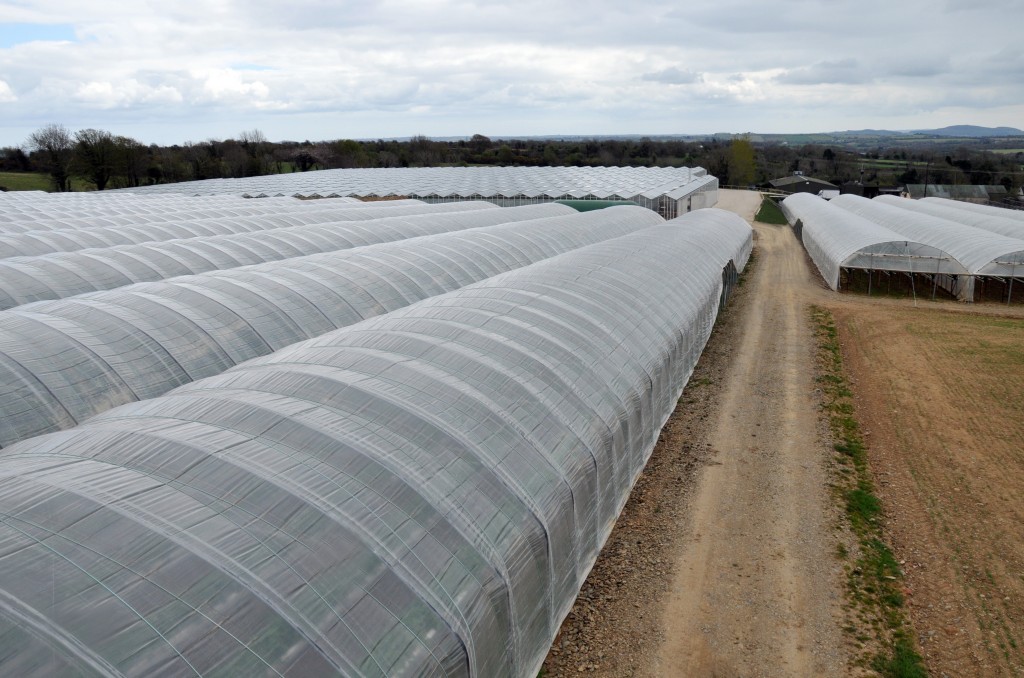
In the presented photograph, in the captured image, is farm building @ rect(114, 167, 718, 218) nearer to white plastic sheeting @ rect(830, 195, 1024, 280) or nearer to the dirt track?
white plastic sheeting @ rect(830, 195, 1024, 280)

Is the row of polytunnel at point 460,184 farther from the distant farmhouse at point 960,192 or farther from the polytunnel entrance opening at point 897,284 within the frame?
the distant farmhouse at point 960,192

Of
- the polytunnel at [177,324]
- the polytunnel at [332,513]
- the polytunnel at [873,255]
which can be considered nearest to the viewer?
the polytunnel at [332,513]

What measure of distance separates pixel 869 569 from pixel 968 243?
1172 inches

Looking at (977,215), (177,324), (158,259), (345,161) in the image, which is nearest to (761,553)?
(177,324)

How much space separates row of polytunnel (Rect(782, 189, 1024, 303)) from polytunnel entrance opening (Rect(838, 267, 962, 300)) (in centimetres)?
10

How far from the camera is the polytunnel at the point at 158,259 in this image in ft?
52.8

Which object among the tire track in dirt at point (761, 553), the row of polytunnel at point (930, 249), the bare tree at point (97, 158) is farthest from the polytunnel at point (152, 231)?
the bare tree at point (97, 158)

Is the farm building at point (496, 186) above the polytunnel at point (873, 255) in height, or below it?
above

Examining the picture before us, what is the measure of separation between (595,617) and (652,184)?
6543cm

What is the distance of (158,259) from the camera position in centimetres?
1944

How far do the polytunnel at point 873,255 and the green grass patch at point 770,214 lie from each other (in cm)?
2154

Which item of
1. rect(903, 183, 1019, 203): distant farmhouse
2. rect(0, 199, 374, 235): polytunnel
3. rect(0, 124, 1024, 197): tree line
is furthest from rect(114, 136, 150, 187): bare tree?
rect(903, 183, 1019, 203): distant farmhouse

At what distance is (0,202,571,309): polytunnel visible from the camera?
52.8ft

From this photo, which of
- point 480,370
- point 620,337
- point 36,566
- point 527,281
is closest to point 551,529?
point 480,370
